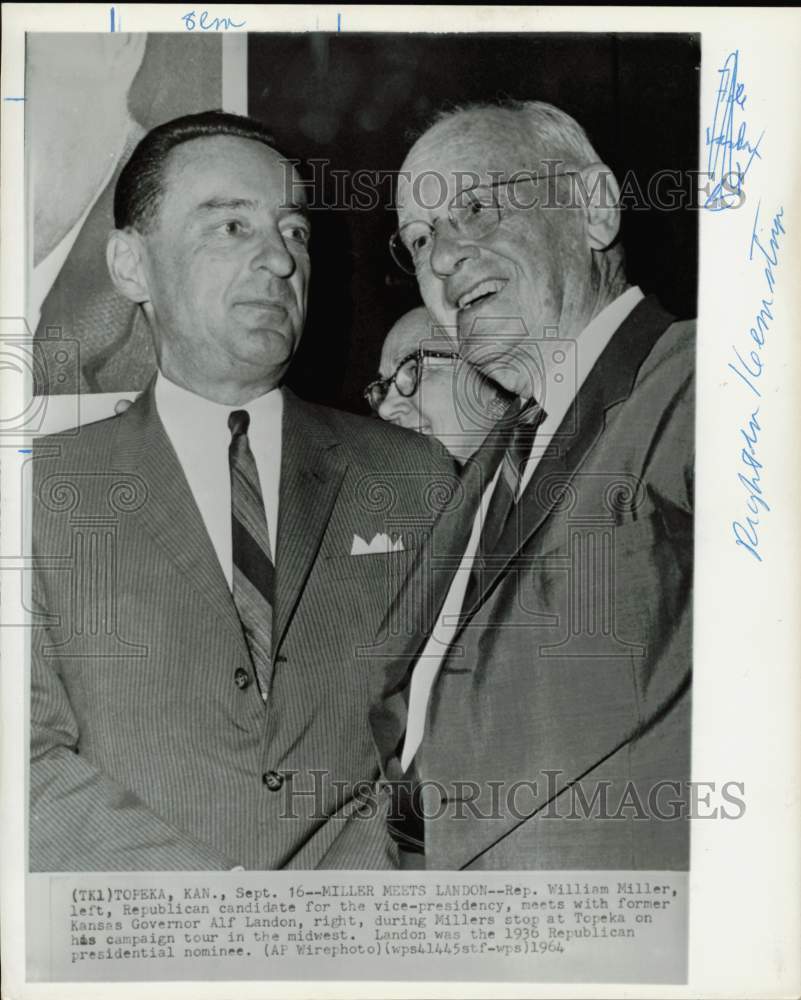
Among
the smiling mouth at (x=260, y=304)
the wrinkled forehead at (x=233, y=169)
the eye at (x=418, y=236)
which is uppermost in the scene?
the wrinkled forehead at (x=233, y=169)

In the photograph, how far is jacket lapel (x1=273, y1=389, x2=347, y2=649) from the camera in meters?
2.00

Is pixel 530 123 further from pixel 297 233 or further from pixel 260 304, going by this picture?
pixel 260 304

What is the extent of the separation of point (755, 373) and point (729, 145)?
16.2 inches

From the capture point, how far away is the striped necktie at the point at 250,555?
78.2 inches

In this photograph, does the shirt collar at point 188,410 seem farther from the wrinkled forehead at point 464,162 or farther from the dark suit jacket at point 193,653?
the wrinkled forehead at point 464,162

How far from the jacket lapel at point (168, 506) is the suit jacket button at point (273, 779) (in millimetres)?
241

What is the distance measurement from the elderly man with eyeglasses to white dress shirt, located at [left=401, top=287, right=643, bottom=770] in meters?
0.08

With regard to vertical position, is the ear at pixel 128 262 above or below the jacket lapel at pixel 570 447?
above

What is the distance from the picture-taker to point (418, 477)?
2025mm

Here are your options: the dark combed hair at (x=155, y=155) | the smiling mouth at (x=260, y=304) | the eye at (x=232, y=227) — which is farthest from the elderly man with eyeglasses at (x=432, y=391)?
the dark combed hair at (x=155, y=155)

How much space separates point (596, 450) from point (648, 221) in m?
0.42

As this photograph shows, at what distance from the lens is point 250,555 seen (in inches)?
78.5

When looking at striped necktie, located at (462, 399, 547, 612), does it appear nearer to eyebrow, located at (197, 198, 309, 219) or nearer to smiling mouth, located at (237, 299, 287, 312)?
smiling mouth, located at (237, 299, 287, 312)

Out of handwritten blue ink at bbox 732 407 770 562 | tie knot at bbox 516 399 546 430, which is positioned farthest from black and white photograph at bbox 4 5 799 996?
handwritten blue ink at bbox 732 407 770 562
